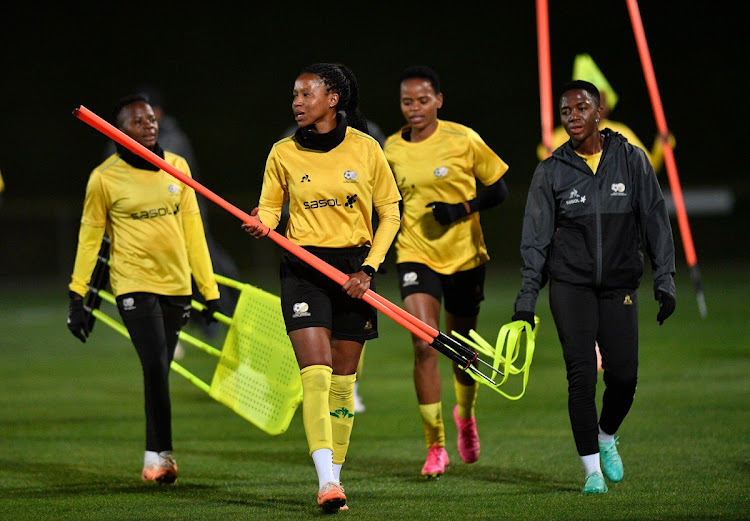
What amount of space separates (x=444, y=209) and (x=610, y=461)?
1.84 meters

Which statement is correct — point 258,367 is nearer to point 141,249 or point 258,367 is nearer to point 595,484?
point 141,249

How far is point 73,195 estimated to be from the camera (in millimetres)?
29047

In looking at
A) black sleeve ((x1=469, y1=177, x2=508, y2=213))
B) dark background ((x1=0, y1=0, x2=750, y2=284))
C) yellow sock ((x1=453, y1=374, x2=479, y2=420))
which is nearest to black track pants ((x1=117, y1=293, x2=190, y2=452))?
yellow sock ((x1=453, y1=374, x2=479, y2=420))

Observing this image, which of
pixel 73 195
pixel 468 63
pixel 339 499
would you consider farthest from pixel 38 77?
pixel 339 499

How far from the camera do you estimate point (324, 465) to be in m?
6.37

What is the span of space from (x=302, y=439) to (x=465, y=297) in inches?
69.9

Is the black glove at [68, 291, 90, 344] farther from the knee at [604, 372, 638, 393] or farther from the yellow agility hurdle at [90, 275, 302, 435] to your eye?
the knee at [604, 372, 638, 393]

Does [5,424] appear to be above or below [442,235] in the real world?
below

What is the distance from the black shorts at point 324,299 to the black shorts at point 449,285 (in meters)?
1.18

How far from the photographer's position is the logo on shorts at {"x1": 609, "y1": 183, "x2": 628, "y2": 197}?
685 cm

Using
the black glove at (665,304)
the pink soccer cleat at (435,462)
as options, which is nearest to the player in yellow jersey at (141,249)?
the pink soccer cleat at (435,462)

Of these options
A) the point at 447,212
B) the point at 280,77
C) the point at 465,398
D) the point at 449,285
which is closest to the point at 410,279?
the point at 449,285

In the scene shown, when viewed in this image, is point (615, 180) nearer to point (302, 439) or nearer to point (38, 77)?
point (302, 439)

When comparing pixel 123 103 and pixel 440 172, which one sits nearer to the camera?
pixel 123 103
